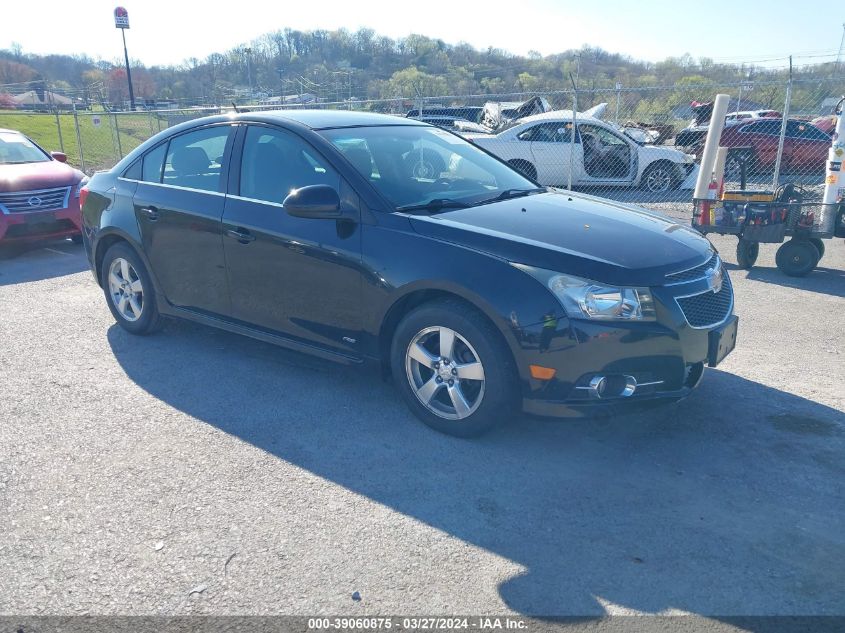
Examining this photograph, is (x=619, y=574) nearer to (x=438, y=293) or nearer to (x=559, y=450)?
(x=559, y=450)

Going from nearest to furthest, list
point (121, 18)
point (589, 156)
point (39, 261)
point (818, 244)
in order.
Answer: point (818, 244)
point (39, 261)
point (589, 156)
point (121, 18)

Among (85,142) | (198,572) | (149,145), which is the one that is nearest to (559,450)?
(198,572)

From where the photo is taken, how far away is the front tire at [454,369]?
3658 millimetres

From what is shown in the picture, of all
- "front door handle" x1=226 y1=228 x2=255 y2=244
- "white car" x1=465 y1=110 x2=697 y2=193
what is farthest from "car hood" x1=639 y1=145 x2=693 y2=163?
"front door handle" x1=226 y1=228 x2=255 y2=244

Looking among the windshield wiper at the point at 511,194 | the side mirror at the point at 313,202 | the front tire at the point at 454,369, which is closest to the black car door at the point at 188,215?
the side mirror at the point at 313,202

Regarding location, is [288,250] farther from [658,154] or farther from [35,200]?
[658,154]

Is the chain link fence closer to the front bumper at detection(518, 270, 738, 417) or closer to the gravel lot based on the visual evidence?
the gravel lot

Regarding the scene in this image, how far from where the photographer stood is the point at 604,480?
3502 mm

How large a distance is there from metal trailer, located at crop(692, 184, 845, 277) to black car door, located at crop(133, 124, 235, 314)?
5539 mm

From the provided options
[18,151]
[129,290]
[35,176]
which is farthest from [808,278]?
[18,151]

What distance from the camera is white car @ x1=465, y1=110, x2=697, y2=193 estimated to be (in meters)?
13.3

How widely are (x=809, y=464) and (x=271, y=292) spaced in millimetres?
3227

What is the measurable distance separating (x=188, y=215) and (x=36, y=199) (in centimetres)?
530

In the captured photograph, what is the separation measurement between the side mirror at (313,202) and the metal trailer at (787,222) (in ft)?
17.5
